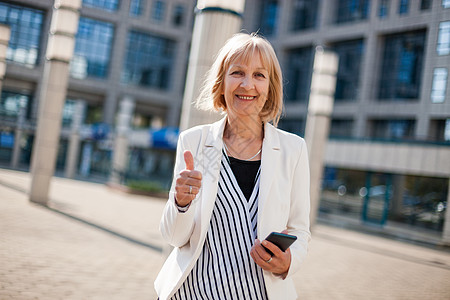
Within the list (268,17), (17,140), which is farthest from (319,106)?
(268,17)

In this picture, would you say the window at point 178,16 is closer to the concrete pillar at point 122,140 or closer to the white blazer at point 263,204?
the concrete pillar at point 122,140

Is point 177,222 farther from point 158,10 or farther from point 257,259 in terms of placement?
point 158,10

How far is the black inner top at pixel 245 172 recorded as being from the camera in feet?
6.48

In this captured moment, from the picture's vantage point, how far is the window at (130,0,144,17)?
4197 centimetres

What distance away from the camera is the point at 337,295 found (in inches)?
256

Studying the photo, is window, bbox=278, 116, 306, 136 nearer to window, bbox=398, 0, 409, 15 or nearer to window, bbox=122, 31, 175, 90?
window, bbox=122, 31, 175, 90

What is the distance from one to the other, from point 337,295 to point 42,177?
26.2 feet

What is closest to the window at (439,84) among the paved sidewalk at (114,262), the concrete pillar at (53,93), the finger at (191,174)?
the paved sidewalk at (114,262)

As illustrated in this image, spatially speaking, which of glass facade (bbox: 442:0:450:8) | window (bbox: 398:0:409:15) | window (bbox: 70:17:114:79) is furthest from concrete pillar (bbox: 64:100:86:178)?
glass facade (bbox: 442:0:450:8)

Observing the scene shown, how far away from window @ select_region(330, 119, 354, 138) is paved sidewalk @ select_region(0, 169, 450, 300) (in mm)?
20295

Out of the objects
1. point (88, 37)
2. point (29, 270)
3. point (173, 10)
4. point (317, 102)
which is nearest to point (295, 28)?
point (173, 10)

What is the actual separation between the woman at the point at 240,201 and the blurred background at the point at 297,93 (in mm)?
3233

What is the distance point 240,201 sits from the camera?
1.92 m

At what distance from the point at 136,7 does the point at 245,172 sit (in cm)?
4331
